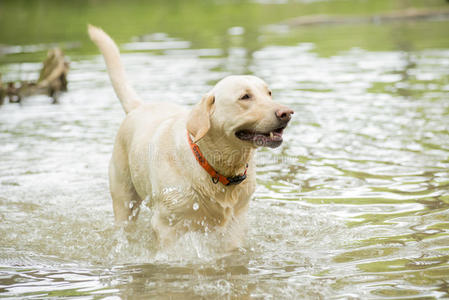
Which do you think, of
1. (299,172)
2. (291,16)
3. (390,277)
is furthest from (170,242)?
(291,16)

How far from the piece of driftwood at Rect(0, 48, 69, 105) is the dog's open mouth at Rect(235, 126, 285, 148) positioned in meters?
9.03

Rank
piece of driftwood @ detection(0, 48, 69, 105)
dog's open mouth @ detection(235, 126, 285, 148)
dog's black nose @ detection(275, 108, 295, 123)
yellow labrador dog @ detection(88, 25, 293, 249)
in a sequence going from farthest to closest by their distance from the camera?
1. piece of driftwood @ detection(0, 48, 69, 105)
2. yellow labrador dog @ detection(88, 25, 293, 249)
3. dog's open mouth @ detection(235, 126, 285, 148)
4. dog's black nose @ detection(275, 108, 295, 123)

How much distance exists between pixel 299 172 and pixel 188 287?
10.8 feet

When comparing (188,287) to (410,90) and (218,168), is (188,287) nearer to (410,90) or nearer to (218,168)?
(218,168)

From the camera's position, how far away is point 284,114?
4348 mm

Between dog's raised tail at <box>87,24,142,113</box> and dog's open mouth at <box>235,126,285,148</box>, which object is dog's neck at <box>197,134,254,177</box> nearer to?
dog's open mouth at <box>235,126,285,148</box>

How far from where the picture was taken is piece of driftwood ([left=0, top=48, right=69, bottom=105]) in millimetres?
12680

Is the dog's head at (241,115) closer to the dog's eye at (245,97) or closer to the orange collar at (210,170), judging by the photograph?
the dog's eye at (245,97)

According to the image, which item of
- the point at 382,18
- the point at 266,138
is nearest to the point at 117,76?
the point at 266,138

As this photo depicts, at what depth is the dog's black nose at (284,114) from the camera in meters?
4.32

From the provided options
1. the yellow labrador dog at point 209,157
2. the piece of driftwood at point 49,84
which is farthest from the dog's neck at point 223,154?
the piece of driftwood at point 49,84

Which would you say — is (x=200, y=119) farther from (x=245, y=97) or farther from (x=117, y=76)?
(x=117, y=76)

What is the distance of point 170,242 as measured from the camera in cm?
499

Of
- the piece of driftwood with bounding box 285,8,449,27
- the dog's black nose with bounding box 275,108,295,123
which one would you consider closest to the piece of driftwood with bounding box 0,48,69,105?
the dog's black nose with bounding box 275,108,295,123
